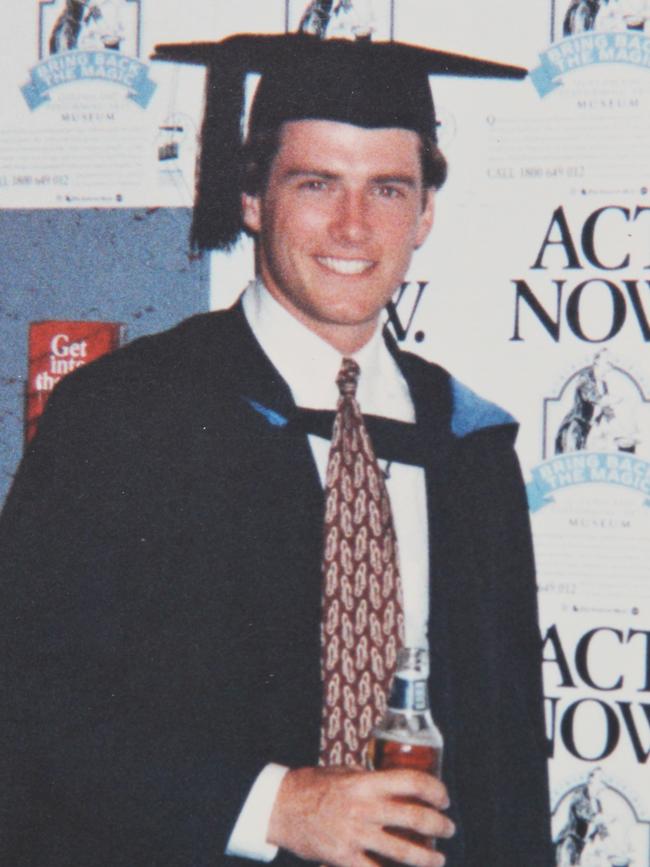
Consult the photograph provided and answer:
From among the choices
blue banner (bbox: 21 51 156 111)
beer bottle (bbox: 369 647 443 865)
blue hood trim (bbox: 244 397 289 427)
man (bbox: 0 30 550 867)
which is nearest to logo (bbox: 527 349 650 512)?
man (bbox: 0 30 550 867)

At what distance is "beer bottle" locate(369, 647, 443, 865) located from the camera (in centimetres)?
106

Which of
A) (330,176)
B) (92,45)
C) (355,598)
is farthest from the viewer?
(92,45)

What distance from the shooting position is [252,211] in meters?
1.52

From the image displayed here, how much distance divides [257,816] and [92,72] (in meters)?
1.32

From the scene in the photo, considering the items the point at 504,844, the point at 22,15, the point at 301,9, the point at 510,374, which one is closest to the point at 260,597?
the point at 504,844

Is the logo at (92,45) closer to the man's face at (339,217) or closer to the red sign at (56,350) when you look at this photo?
the red sign at (56,350)

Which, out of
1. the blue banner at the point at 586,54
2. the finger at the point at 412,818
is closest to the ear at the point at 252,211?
the blue banner at the point at 586,54

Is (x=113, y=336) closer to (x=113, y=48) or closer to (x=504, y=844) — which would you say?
(x=113, y=48)

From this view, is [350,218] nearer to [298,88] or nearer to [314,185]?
[314,185]

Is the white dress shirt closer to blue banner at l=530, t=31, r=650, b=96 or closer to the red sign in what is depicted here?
the red sign

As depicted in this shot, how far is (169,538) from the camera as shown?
132 cm

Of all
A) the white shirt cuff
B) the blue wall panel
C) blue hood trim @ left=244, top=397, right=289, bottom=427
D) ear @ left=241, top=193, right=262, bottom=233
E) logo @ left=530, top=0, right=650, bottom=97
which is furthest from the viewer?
the blue wall panel

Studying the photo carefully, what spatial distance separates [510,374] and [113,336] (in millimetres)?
687

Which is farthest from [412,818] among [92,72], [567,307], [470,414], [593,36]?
[92,72]
